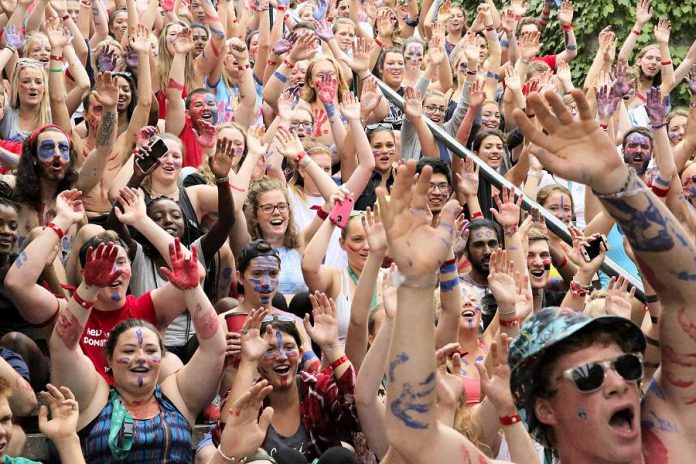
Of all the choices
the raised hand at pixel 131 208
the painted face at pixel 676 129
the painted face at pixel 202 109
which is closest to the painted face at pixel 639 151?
the painted face at pixel 676 129

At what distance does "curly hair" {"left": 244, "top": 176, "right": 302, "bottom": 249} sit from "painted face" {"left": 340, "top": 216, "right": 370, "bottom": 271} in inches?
13.4

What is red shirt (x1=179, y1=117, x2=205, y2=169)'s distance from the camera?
9297mm

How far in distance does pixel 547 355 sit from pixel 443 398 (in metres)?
1.94

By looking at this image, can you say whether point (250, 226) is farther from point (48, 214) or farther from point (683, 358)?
point (683, 358)

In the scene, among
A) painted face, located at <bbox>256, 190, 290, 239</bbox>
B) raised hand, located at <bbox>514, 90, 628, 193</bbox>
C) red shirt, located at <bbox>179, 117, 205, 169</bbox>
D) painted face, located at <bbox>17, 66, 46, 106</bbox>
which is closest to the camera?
raised hand, located at <bbox>514, 90, 628, 193</bbox>

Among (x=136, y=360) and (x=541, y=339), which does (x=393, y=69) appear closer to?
(x=136, y=360)

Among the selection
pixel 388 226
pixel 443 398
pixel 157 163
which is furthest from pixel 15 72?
pixel 388 226

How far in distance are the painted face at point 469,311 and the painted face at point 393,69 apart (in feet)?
14.8

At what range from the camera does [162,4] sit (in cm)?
1119

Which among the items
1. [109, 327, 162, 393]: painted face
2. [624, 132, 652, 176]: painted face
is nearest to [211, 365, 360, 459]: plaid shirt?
[109, 327, 162, 393]: painted face

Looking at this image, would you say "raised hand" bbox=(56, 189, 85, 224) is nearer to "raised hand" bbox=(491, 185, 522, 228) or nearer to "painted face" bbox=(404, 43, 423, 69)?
"raised hand" bbox=(491, 185, 522, 228)

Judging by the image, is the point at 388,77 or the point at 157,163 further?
the point at 388,77

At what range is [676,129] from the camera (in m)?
10.3

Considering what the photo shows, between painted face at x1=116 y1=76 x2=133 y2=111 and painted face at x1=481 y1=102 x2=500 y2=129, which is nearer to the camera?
painted face at x1=116 y1=76 x2=133 y2=111
